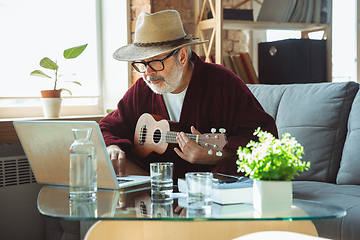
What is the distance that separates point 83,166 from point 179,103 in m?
0.96

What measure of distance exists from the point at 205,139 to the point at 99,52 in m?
1.70

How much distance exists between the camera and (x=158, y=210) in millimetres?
1065

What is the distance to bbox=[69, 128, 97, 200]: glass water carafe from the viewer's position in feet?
3.75

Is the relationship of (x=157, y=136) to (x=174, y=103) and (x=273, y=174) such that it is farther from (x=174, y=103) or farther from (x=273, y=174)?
(x=273, y=174)

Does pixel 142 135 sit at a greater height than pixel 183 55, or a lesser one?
lesser

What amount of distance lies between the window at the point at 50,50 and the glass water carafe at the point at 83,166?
5.47 feet

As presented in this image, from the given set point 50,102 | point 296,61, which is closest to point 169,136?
point 50,102

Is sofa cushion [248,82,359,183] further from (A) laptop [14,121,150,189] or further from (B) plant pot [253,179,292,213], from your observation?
(B) plant pot [253,179,292,213]

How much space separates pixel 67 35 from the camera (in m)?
2.90

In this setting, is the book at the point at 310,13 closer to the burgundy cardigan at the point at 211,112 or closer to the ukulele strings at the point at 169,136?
the burgundy cardigan at the point at 211,112

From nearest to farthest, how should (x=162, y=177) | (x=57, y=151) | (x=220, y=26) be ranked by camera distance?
(x=162, y=177), (x=57, y=151), (x=220, y=26)

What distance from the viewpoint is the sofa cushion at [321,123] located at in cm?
210

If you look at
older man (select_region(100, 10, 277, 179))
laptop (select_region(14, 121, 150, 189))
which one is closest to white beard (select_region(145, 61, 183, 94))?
older man (select_region(100, 10, 277, 179))

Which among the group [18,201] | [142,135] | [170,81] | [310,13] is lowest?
[18,201]
